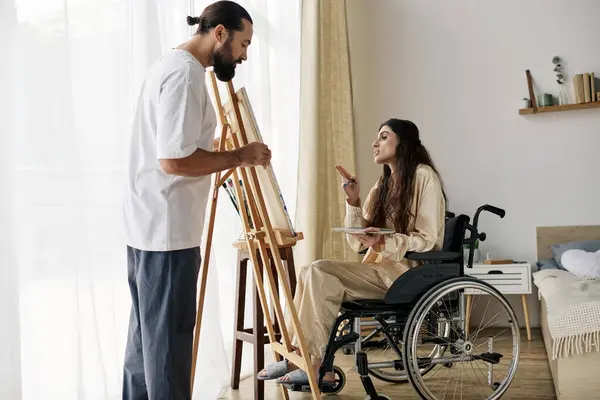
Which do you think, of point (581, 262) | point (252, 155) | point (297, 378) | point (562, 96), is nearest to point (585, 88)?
point (562, 96)

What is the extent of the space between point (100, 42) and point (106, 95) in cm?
19

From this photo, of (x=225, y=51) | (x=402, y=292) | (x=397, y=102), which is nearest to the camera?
(x=225, y=51)

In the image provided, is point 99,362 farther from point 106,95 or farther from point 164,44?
point 164,44

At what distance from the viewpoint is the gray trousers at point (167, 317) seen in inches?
76.3

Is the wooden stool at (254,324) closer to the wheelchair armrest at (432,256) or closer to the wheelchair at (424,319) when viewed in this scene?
the wheelchair at (424,319)

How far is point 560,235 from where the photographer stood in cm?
452

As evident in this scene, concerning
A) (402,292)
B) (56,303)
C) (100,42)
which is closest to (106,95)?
(100,42)

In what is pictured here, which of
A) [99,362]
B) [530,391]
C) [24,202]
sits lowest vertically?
[530,391]

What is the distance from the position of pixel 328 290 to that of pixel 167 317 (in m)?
0.86

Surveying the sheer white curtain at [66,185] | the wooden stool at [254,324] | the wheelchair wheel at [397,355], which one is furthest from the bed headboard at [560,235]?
the sheer white curtain at [66,185]

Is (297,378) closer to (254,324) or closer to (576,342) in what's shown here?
(254,324)

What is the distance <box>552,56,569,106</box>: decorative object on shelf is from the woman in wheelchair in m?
1.94

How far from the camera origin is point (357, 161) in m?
4.90

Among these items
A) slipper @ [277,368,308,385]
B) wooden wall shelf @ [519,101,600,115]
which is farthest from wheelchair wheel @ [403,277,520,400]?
wooden wall shelf @ [519,101,600,115]
